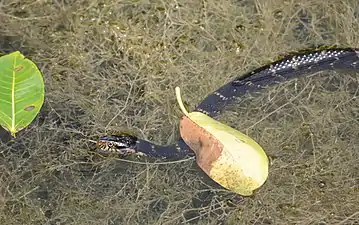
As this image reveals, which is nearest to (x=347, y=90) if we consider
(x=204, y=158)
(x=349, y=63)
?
(x=349, y=63)

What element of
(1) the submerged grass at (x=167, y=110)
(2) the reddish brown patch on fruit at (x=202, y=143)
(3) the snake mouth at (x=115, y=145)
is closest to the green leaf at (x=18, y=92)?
(1) the submerged grass at (x=167, y=110)

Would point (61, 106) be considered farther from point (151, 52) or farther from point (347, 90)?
point (347, 90)

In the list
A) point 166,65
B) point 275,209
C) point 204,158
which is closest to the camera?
point 204,158

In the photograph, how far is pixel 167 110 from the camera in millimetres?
3018

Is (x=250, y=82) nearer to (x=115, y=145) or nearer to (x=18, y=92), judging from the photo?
(x=115, y=145)

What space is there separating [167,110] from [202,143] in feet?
1.68

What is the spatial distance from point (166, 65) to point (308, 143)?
809mm

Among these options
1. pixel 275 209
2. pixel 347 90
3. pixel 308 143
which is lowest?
pixel 275 209

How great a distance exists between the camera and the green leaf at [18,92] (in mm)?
2662

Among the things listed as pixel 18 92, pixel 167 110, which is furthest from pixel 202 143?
pixel 18 92

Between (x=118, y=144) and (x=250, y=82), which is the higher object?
(x=250, y=82)

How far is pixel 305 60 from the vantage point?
3027 millimetres

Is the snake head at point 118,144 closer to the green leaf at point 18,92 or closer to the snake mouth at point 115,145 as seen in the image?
the snake mouth at point 115,145

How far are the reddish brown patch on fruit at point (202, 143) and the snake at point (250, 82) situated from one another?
10.3 inches
